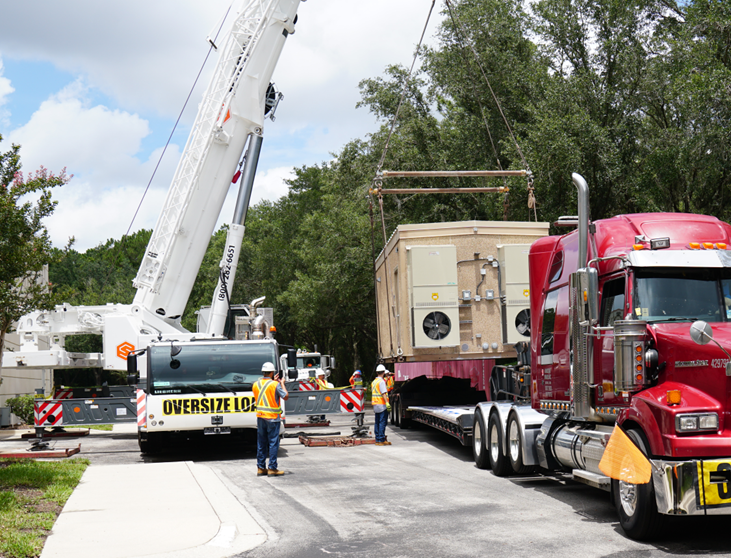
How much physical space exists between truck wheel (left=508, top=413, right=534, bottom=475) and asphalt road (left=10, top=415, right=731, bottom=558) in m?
0.23

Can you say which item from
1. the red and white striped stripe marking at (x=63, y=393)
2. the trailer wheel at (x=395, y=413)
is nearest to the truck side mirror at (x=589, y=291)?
the trailer wheel at (x=395, y=413)

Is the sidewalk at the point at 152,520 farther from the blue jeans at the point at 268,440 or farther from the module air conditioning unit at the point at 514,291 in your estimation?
the module air conditioning unit at the point at 514,291

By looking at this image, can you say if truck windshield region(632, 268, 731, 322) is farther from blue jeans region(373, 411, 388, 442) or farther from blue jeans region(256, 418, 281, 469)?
blue jeans region(373, 411, 388, 442)

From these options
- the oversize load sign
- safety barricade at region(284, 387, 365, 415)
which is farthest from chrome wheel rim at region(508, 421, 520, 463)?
safety barricade at region(284, 387, 365, 415)

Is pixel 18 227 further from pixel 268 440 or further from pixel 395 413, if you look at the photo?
pixel 395 413

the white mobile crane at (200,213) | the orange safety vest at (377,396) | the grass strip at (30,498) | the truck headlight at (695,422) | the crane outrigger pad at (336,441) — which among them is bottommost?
the crane outrigger pad at (336,441)

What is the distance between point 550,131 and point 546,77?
320cm

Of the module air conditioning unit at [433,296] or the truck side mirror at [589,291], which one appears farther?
the module air conditioning unit at [433,296]

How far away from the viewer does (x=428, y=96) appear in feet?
106

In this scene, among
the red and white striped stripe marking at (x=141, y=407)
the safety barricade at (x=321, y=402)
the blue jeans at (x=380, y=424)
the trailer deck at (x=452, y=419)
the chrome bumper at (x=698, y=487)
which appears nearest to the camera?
the chrome bumper at (x=698, y=487)

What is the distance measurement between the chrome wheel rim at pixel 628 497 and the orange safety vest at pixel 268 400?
5.98 m

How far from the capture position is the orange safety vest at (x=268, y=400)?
39.9 ft

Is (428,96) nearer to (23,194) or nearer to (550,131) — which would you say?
(550,131)

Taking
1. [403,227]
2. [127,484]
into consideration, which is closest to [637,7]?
[403,227]
